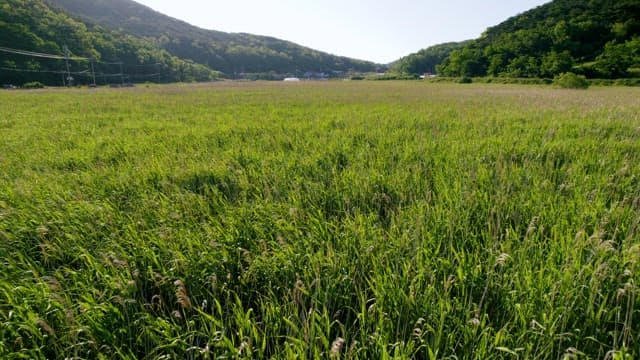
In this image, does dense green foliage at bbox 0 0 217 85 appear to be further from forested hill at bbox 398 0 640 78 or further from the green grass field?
forested hill at bbox 398 0 640 78

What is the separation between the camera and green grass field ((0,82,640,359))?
69.9 inches

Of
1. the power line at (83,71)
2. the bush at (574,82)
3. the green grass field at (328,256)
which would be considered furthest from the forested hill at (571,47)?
the power line at (83,71)

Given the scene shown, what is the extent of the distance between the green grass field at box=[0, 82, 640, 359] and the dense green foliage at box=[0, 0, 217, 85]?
9733 cm

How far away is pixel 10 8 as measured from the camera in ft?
270

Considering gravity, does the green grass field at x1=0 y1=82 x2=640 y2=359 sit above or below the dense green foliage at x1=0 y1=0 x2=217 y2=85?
below

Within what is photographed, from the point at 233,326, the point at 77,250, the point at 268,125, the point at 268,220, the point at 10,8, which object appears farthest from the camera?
the point at 10,8

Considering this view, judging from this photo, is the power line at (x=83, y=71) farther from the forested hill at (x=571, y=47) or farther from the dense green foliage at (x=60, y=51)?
the forested hill at (x=571, y=47)

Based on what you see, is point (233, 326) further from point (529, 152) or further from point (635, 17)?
point (635, 17)

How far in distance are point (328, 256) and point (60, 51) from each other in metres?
118

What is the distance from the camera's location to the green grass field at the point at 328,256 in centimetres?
178

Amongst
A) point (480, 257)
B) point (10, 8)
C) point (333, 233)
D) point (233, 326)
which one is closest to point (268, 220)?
point (333, 233)

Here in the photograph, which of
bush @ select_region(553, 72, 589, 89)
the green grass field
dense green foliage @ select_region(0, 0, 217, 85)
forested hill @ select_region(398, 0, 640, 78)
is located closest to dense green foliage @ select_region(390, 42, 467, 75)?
forested hill @ select_region(398, 0, 640, 78)

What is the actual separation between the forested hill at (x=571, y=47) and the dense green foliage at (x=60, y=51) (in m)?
113

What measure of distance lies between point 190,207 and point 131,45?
149460mm
